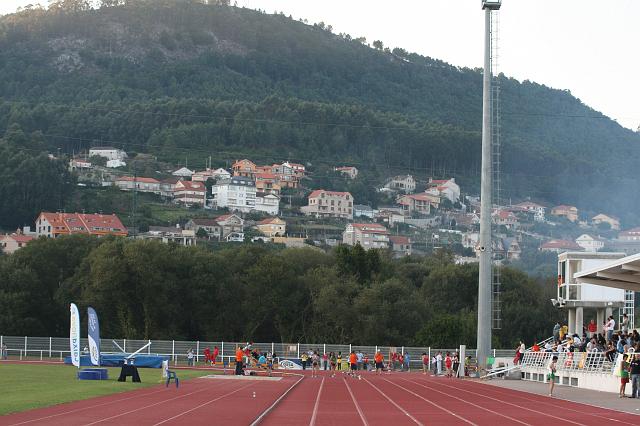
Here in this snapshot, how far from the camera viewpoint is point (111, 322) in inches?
3216

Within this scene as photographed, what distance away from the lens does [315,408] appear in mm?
28109

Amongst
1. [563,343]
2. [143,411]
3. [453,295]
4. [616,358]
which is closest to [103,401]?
[143,411]

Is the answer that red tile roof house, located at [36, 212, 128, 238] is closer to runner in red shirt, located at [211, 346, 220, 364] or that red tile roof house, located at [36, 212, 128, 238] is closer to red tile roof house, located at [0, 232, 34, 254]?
red tile roof house, located at [0, 232, 34, 254]

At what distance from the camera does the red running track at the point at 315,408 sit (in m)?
23.7

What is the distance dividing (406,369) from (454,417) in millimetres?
38274

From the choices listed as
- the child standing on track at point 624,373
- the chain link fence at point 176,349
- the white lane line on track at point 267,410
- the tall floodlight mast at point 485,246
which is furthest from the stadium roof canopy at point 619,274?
the chain link fence at point 176,349

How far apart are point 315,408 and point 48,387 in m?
10.4

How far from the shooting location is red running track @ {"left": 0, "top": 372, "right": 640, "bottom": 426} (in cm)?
2370

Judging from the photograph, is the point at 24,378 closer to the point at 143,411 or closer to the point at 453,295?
the point at 143,411

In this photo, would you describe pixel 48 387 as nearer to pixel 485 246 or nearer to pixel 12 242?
pixel 485 246

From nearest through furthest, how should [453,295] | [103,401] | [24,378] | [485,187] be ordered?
[103,401] → [24,378] → [485,187] → [453,295]

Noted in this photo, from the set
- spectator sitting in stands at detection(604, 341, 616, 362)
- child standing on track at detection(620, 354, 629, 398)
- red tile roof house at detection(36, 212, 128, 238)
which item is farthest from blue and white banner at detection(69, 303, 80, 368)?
red tile roof house at detection(36, 212, 128, 238)

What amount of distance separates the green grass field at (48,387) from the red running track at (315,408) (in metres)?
0.81

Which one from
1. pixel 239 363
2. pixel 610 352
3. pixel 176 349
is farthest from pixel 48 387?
pixel 176 349
